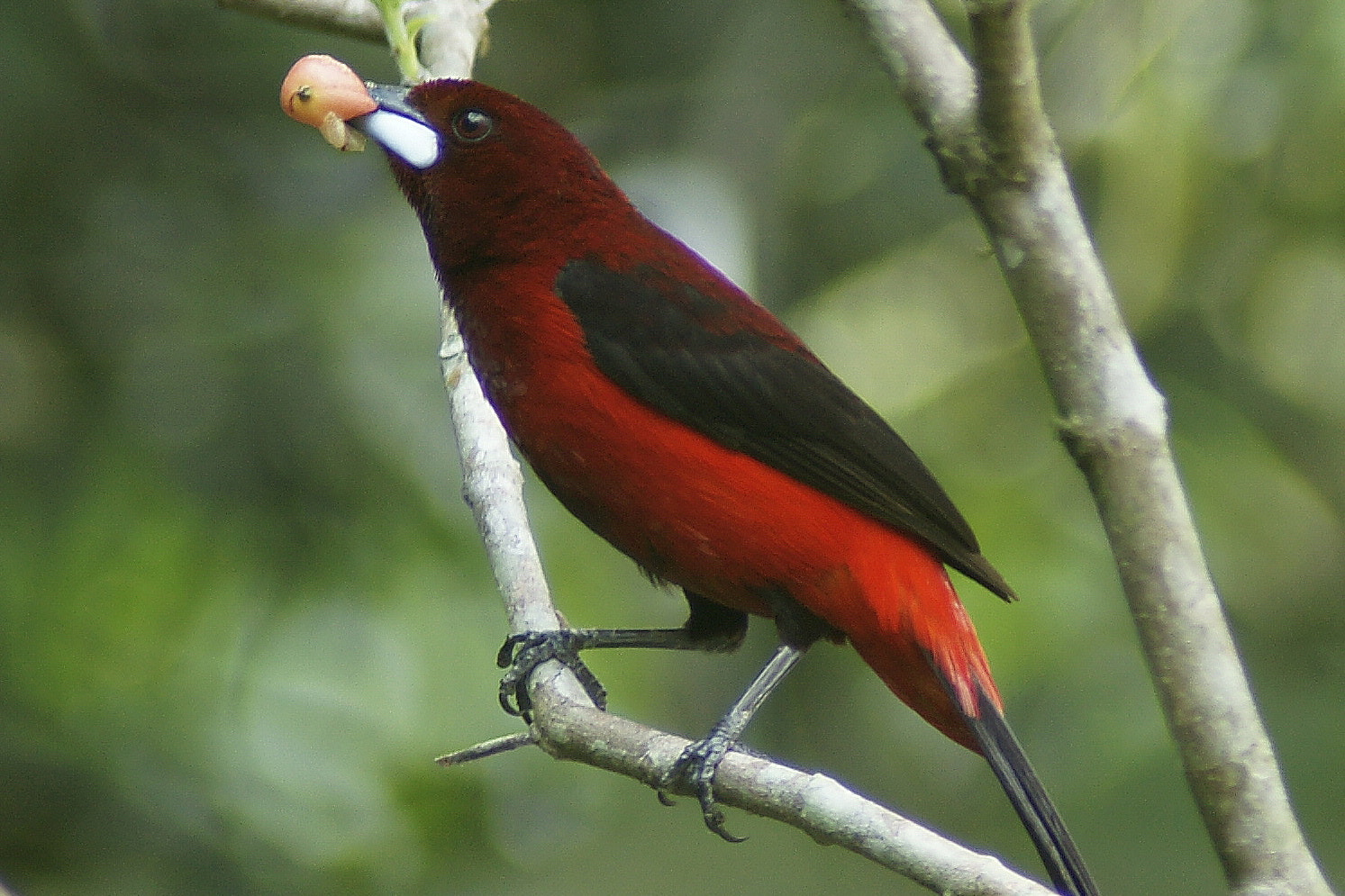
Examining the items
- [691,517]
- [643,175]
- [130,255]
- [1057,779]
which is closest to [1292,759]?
[1057,779]

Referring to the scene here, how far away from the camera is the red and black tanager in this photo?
121 inches

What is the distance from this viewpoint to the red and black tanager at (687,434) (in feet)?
10.1

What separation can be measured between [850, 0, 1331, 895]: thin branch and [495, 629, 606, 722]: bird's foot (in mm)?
1502

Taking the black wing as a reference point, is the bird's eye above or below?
above

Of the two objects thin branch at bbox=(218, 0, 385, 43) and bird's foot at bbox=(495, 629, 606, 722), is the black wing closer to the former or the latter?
bird's foot at bbox=(495, 629, 606, 722)

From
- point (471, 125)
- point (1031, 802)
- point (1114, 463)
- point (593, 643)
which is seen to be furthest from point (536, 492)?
point (1114, 463)

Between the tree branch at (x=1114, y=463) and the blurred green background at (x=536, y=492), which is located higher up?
the blurred green background at (x=536, y=492)

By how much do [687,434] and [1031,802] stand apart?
0.97 m

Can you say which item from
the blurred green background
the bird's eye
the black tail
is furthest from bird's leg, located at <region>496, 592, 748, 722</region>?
the bird's eye

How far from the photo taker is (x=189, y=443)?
14.5 feet

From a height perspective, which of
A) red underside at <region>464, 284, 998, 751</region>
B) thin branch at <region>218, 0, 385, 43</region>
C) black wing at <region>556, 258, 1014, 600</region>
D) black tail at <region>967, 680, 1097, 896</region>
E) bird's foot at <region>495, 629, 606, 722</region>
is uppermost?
thin branch at <region>218, 0, 385, 43</region>

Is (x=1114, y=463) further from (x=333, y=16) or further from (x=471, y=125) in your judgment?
(x=333, y=16)

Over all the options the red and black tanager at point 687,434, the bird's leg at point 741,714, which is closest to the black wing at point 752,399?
the red and black tanager at point 687,434

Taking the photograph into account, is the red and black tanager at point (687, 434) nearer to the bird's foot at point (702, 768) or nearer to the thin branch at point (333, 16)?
the bird's foot at point (702, 768)
